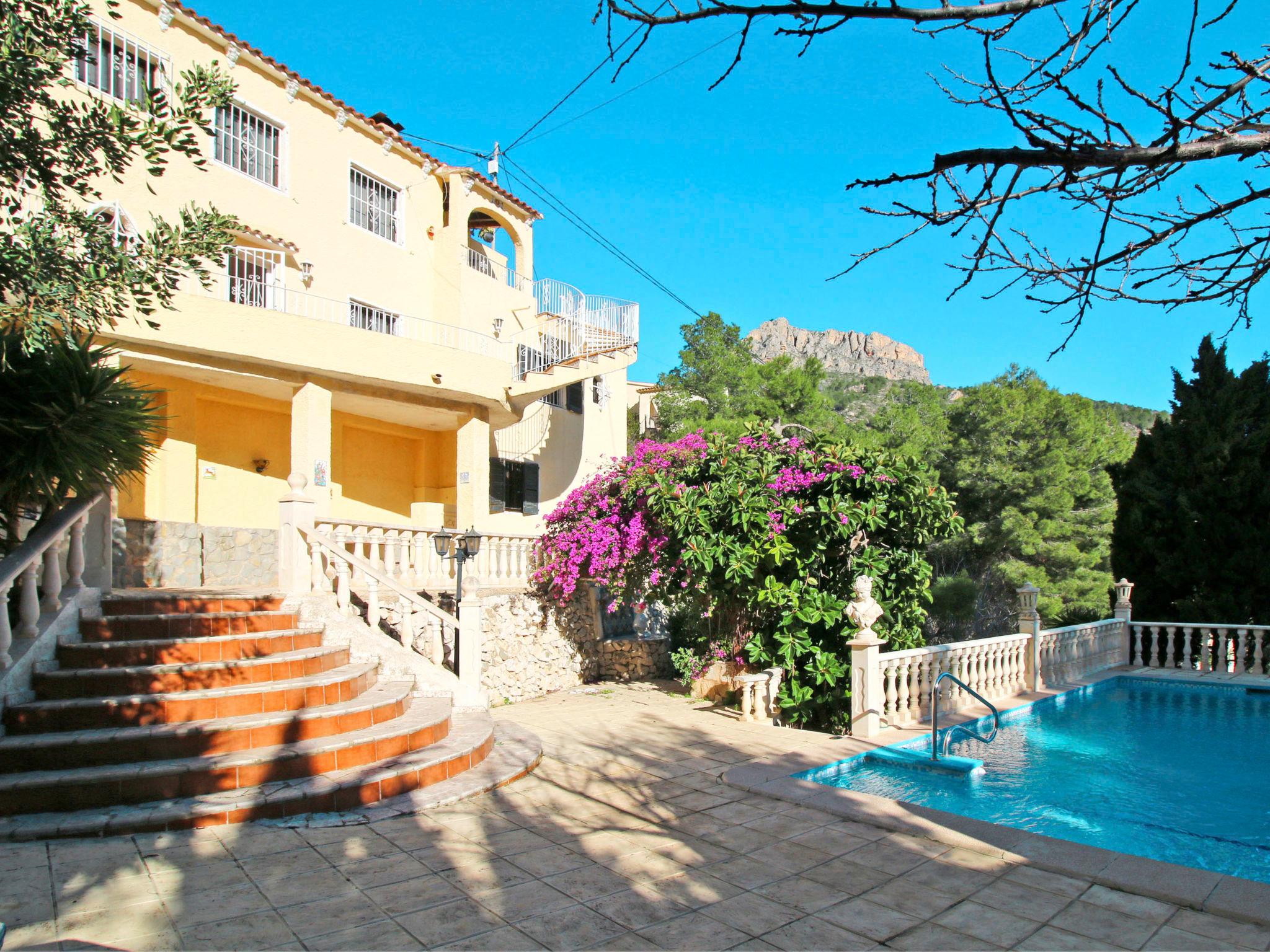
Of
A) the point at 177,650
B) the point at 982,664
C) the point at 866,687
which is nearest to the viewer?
the point at 177,650

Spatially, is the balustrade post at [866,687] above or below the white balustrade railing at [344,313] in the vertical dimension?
below

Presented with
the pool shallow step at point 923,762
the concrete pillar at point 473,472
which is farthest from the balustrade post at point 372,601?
the concrete pillar at point 473,472

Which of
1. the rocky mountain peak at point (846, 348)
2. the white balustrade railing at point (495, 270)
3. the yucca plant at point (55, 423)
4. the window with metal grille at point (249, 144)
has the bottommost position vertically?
the yucca plant at point (55, 423)

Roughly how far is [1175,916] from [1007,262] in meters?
3.32

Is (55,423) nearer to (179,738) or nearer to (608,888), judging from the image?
(179,738)

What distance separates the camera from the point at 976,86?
2680mm

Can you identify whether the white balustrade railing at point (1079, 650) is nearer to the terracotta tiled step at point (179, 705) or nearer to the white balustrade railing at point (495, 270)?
the terracotta tiled step at point (179, 705)

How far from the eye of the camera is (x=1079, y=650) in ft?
42.1

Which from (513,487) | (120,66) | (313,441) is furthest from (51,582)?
(513,487)

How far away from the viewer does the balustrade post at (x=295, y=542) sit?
27.1ft

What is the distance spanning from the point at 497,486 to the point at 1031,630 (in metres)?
10.6

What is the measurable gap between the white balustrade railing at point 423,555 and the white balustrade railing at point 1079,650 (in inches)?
324

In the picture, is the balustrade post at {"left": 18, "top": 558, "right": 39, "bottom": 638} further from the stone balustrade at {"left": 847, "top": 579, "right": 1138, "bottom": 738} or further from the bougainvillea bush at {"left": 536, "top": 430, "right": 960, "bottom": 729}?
the stone balustrade at {"left": 847, "top": 579, "right": 1138, "bottom": 738}

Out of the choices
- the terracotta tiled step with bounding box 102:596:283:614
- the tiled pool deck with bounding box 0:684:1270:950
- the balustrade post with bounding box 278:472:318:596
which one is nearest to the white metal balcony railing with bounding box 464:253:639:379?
the balustrade post with bounding box 278:472:318:596
